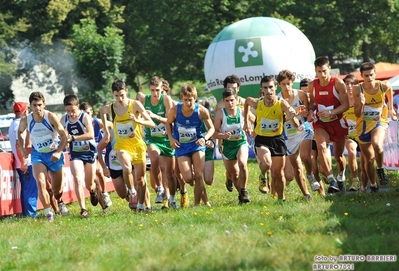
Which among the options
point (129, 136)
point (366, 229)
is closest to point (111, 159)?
point (129, 136)

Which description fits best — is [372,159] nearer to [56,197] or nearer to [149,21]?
[56,197]

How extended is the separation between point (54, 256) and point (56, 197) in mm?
5387

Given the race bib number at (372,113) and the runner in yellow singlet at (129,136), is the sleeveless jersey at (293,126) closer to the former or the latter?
the race bib number at (372,113)

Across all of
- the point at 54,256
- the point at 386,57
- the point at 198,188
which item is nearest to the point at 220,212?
the point at 198,188

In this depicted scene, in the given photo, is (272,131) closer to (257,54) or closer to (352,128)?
(352,128)

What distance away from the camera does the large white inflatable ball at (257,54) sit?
1004 inches

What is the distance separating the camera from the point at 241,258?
302 inches

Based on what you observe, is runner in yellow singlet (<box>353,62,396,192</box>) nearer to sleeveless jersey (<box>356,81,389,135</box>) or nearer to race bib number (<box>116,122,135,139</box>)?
sleeveless jersey (<box>356,81,389,135</box>)

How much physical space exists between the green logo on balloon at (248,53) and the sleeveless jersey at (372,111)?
491 inches

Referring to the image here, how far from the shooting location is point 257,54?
25609 mm

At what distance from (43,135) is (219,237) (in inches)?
190

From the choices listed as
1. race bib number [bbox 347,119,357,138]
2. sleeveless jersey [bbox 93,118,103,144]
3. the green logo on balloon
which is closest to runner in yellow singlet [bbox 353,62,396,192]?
race bib number [bbox 347,119,357,138]

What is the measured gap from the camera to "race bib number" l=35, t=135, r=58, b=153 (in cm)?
1280

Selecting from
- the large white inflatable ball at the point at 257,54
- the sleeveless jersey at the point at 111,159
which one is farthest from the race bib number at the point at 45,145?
the large white inflatable ball at the point at 257,54
